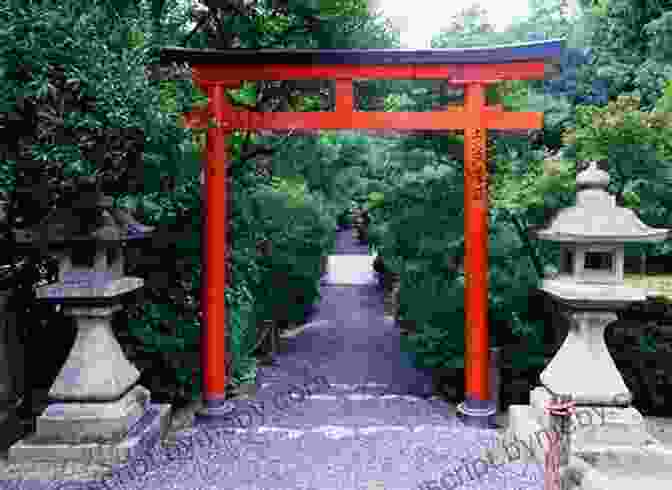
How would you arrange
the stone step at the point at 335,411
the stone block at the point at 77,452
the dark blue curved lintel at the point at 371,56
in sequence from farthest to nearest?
the stone step at the point at 335,411 → the dark blue curved lintel at the point at 371,56 → the stone block at the point at 77,452

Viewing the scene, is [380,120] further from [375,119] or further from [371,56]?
[371,56]

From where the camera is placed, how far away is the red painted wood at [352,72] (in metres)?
5.45

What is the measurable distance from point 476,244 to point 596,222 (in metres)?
1.28

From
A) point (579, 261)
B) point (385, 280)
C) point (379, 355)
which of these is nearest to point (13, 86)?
point (579, 261)

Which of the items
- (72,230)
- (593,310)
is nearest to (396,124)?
(593,310)

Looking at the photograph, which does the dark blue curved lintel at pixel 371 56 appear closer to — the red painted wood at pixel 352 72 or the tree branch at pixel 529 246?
the red painted wood at pixel 352 72

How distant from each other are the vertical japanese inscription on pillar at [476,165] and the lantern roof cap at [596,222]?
90 centimetres

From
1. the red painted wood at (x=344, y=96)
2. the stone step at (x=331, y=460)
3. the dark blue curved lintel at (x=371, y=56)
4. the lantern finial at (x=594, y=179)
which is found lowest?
the stone step at (x=331, y=460)

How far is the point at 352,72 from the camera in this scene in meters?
5.55

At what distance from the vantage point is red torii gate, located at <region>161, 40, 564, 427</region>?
5441 mm

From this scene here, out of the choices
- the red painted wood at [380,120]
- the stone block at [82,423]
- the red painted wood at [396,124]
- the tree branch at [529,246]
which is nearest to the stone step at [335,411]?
the red painted wood at [396,124]

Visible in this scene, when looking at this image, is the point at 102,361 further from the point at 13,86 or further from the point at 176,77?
the point at 176,77

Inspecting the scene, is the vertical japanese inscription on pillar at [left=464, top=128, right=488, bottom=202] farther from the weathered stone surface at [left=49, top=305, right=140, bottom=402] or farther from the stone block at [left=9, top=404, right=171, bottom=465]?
the stone block at [left=9, top=404, right=171, bottom=465]

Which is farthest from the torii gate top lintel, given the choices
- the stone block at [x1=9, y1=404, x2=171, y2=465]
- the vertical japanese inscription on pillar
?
the stone block at [x1=9, y1=404, x2=171, y2=465]
